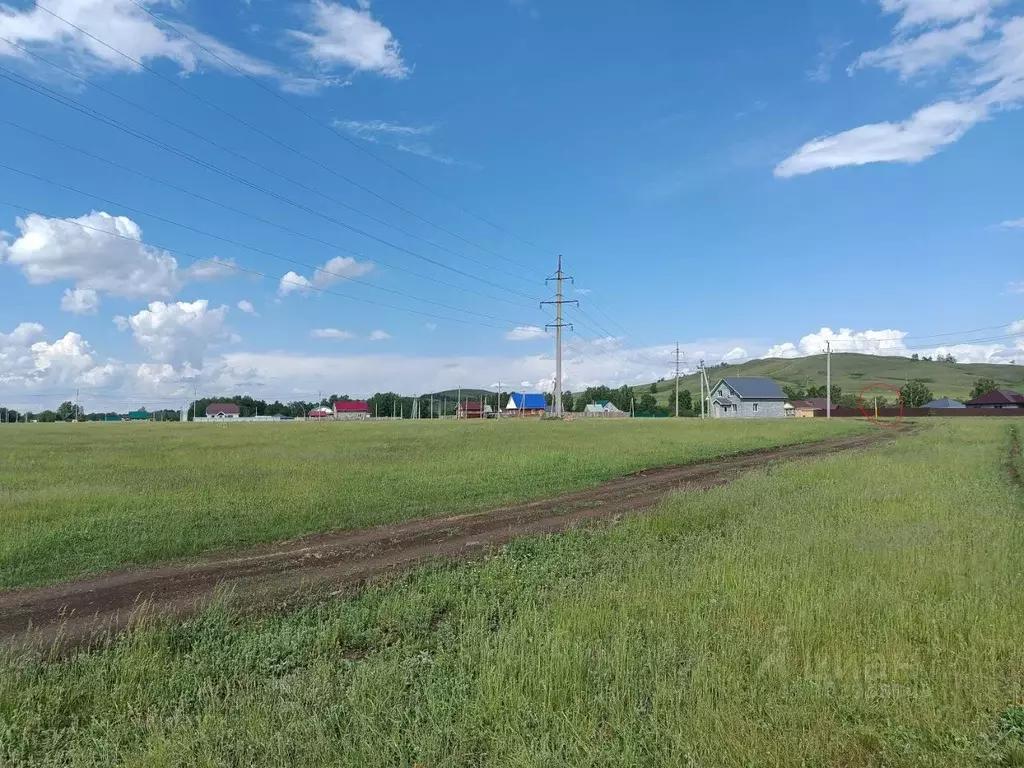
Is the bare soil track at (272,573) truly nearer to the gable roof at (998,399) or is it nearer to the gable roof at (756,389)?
the gable roof at (756,389)

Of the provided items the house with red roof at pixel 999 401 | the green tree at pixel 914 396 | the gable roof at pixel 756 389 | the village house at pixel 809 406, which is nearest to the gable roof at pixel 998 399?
the house with red roof at pixel 999 401

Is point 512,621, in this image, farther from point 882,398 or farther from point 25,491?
point 882,398

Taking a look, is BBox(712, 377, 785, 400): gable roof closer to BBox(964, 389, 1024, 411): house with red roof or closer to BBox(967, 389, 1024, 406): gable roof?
BBox(964, 389, 1024, 411): house with red roof

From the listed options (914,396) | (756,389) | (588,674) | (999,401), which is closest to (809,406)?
(914,396)

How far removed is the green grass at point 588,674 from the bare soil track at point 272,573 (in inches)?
42.1

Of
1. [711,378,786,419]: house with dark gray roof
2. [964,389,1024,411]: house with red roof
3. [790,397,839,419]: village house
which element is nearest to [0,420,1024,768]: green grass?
[711,378,786,419]: house with dark gray roof

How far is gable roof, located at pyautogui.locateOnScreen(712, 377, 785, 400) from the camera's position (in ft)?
404

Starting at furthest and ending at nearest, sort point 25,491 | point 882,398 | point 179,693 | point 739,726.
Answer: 1. point 882,398
2. point 25,491
3. point 179,693
4. point 739,726

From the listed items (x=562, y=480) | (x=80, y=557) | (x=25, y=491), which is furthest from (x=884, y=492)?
(x=25, y=491)

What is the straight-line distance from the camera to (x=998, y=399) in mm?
138250

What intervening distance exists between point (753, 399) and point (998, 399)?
207ft

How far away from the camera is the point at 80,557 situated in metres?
11.0

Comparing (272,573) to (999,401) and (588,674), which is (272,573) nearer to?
(588,674)

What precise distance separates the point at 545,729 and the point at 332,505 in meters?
12.5
